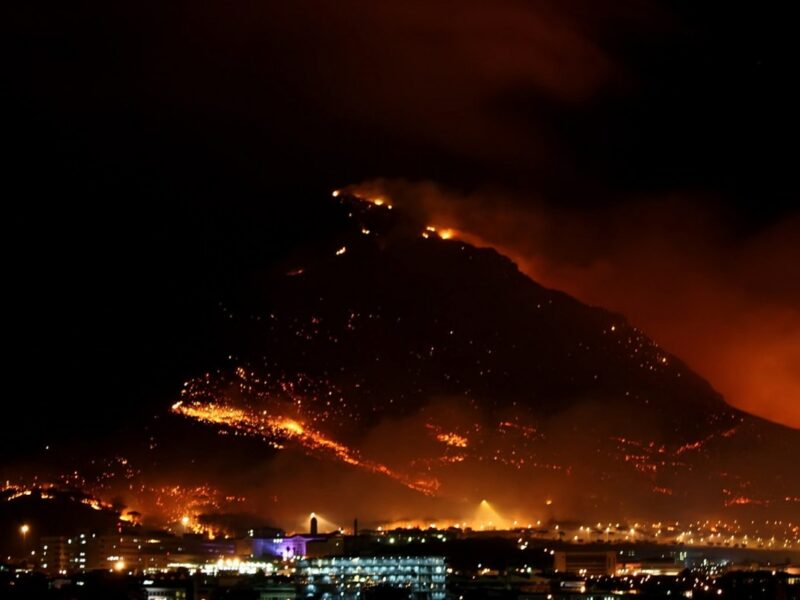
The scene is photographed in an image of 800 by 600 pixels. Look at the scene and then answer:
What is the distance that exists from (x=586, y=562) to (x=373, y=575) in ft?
30.0

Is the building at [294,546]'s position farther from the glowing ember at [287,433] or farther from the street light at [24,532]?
the street light at [24,532]

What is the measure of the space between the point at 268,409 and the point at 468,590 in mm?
21340

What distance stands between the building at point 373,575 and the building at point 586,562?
19.7 ft

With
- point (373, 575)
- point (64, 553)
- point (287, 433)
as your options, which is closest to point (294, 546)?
point (64, 553)

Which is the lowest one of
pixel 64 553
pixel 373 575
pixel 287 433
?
pixel 373 575

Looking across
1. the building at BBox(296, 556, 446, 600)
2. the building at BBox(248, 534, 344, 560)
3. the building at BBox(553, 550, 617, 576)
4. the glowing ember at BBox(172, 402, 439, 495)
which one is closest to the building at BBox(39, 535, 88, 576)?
the building at BBox(248, 534, 344, 560)

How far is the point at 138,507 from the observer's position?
49188mm

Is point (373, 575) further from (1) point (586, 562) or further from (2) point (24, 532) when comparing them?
(2) point (24, 532)

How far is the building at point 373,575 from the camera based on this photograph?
1340 inches

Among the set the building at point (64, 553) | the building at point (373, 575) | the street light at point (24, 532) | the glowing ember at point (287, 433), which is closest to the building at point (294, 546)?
the building at point (373, 575)

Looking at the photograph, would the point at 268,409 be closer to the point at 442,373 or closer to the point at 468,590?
the point at 442,373

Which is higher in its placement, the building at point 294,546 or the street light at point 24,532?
the street light at point 24,532

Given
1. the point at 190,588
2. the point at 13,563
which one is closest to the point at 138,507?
the point at 13,563

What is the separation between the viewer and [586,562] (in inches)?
1748
